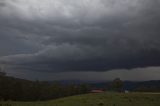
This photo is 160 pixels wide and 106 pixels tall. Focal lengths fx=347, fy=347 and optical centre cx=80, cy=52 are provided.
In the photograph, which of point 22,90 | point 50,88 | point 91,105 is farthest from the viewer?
point 50,88

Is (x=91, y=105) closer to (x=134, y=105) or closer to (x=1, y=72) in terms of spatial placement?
(x=134, y=105)

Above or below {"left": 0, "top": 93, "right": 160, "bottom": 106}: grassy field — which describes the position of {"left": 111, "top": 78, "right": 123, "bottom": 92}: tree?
above

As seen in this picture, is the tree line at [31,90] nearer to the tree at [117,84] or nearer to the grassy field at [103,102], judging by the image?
the tree at [117,84]

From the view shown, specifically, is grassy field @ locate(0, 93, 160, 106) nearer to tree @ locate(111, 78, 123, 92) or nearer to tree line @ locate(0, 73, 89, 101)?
tree line @ locate(0, 73, 89, 101)

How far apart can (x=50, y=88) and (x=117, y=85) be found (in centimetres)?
3859

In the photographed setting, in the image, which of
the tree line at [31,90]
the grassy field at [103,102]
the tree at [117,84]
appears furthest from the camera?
the tree at [117,84]

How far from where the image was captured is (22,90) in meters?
163

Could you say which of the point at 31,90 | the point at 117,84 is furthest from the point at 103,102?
the point at 31,90

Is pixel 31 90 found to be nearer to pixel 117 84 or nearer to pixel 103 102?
pixel 117 84

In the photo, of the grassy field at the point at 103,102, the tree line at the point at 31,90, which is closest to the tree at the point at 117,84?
the tree line at the point at 31,90

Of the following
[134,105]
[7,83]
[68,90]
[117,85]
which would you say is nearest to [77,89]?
[68,90]

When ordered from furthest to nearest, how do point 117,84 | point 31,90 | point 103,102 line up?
point 31,90
point 117,84
point 103,102

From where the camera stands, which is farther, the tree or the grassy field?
the tree

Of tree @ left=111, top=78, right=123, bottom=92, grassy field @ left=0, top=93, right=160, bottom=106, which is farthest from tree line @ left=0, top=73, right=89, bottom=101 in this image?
grassy field @ left=0, top=93, right=160, bottom=106
